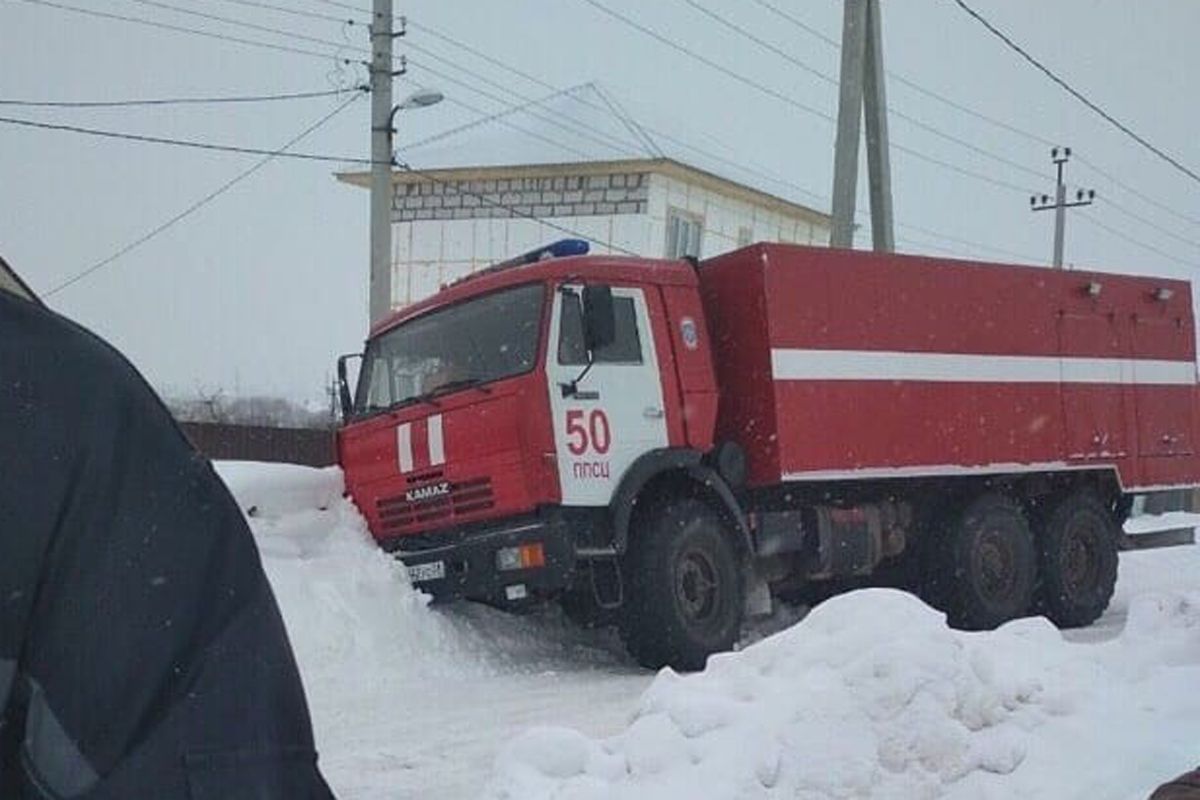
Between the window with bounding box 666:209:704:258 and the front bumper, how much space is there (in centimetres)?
2039

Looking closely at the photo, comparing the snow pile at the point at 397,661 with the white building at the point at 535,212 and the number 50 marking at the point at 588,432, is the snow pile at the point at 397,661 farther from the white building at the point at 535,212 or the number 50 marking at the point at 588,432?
the white building at the point at 535,212

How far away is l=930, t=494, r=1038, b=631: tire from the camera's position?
11.5 meters

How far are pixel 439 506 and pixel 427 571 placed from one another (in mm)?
444

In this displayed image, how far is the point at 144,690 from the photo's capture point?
1150mm

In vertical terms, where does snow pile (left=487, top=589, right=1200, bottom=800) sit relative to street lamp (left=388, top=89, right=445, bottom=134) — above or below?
below

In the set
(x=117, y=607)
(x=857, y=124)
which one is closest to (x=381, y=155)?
(x=857, y=124)

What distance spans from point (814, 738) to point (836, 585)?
23.0ft

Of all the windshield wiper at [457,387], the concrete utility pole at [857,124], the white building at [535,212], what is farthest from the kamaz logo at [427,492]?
the white building at [535,212]

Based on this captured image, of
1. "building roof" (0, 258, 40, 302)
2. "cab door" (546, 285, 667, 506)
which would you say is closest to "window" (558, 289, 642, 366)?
"cab door" (546, 285, 667, 506)

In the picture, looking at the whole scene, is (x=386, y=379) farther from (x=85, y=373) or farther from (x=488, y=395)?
(x=85, y=373)

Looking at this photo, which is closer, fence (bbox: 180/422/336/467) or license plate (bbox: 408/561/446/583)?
license plate (bbox: 408/561/446/583)

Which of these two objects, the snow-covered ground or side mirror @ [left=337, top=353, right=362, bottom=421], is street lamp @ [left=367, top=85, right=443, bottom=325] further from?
the snow-covered ground

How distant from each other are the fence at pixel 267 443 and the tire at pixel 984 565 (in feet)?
24.9

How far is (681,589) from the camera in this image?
9.33 metres
